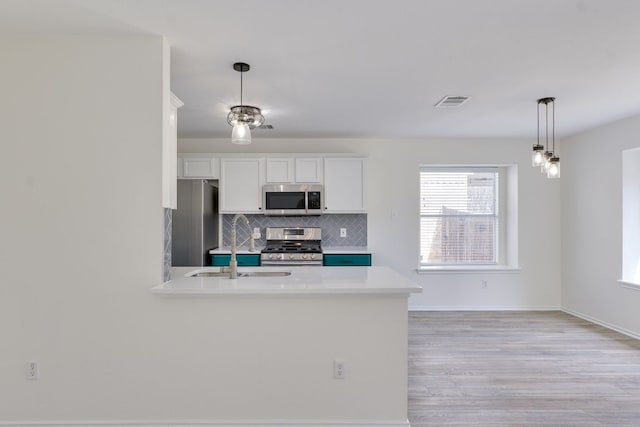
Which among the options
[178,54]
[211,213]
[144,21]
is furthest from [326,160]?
[144,21]

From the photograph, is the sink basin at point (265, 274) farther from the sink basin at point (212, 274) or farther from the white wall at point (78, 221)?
the white wall at point (78, 221)

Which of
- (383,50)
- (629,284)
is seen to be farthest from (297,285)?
(629,284)

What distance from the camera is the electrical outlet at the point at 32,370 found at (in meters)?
2.20

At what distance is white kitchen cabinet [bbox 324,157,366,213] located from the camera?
485 centimetres

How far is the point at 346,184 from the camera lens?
15.9ft

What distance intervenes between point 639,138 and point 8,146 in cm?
560

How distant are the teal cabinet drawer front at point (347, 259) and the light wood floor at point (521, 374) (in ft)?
3.19

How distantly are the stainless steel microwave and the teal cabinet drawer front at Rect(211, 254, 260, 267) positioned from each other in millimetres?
709

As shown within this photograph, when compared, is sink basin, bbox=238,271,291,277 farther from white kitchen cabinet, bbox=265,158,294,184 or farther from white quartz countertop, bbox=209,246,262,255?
white kitchen cabinet, bbox=265,158,294,184

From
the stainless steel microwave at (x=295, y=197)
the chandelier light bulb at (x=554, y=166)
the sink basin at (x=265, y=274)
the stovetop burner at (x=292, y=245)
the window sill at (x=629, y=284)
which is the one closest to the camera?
the sink basin at (x=265, y=274)

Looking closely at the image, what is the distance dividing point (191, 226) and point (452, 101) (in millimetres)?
3180

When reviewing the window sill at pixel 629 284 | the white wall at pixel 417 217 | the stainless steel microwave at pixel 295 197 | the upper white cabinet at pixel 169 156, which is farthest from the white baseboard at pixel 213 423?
the window sill at pixel 629 284

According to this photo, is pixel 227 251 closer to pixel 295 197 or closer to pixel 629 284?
pixel 295 197

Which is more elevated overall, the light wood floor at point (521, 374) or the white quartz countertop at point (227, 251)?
the white quartz countertop at point (227, 251)
